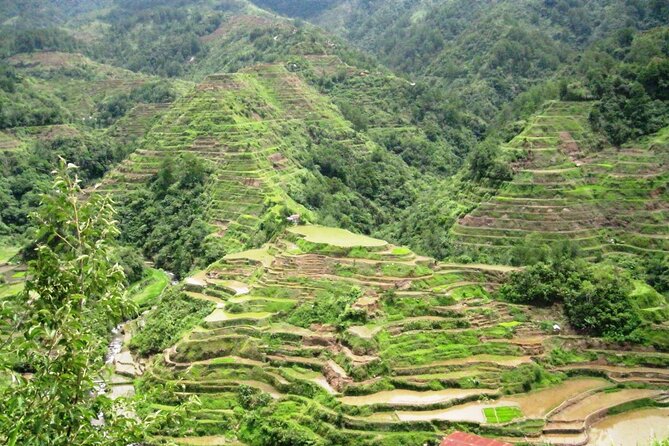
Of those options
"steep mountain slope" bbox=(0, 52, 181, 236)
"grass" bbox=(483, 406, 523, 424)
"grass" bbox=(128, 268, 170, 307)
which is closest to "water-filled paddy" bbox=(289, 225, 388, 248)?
"grass" bbox=(128, 268, 170, 307)

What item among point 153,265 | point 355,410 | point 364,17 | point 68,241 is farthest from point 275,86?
point 364,17

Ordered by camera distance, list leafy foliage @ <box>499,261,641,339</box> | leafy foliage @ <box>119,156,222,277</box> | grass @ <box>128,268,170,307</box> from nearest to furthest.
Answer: leafy foliage @ <box>499,261,641,339</box>
grass @ <box>128,268,170,307</box>
leafy foliage @ <box>119,156,222,277</box>

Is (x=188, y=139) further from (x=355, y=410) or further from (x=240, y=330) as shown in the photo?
(x=355, y=410)

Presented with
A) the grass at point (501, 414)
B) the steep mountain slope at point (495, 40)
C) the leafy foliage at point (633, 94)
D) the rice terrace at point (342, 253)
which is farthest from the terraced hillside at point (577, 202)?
the steep mountain slope at point (495, 40)

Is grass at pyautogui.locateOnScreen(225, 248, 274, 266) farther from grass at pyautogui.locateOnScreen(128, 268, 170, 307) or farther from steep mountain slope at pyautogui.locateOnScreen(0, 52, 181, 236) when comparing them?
steep mountain slope at pyautogui.locateOnScreen(0, 52, 181, 236)

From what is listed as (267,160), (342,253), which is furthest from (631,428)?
(267,160)

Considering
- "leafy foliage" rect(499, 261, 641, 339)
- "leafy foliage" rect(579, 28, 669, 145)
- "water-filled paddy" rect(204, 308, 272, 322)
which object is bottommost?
"water-filled paddy" rect(204, 308, 272, 322)
